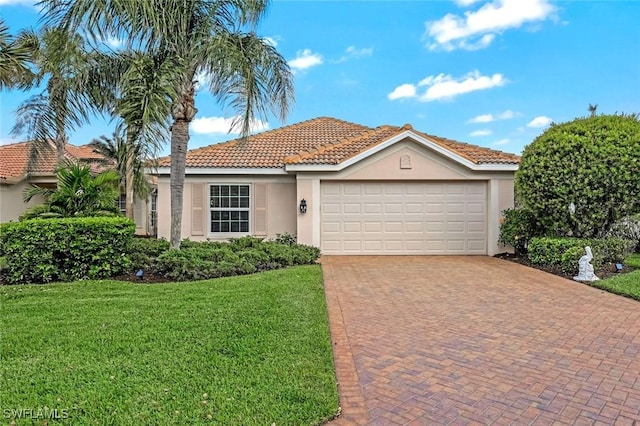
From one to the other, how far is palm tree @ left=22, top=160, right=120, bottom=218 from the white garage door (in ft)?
22.3

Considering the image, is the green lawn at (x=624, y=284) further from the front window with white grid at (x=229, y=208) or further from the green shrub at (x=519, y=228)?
the front window with white grid at (x=229, y=208)

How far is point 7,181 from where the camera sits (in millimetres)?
18125

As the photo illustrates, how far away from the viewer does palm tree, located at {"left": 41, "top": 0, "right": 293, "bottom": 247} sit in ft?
28.4

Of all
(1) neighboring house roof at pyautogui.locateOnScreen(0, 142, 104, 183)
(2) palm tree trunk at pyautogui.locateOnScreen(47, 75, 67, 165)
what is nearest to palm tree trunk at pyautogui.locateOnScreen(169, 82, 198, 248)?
(2) palm tree trunk at pyautogui.locateOnScreen(47, 75, 67, 165)

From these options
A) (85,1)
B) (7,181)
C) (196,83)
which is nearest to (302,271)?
(196,83)

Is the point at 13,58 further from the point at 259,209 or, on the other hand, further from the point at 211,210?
the point at 259,209

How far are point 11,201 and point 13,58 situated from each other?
10085mm

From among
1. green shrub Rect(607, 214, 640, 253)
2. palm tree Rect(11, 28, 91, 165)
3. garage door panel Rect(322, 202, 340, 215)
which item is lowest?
green shrub Rect(607, 214, 640, 253)

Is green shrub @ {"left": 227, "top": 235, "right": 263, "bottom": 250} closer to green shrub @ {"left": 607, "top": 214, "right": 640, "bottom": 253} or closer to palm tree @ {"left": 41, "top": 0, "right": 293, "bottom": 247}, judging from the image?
palm tree @ {"left": 41, "top": 0, "right": 293, "bottom": 247}

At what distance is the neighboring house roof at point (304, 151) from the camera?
13539mm

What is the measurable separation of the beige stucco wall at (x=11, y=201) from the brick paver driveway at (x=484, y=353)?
17865 mm

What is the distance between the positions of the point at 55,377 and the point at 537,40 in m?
17.5

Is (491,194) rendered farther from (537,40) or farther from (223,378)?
(223,378)

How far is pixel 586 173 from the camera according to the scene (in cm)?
1002
